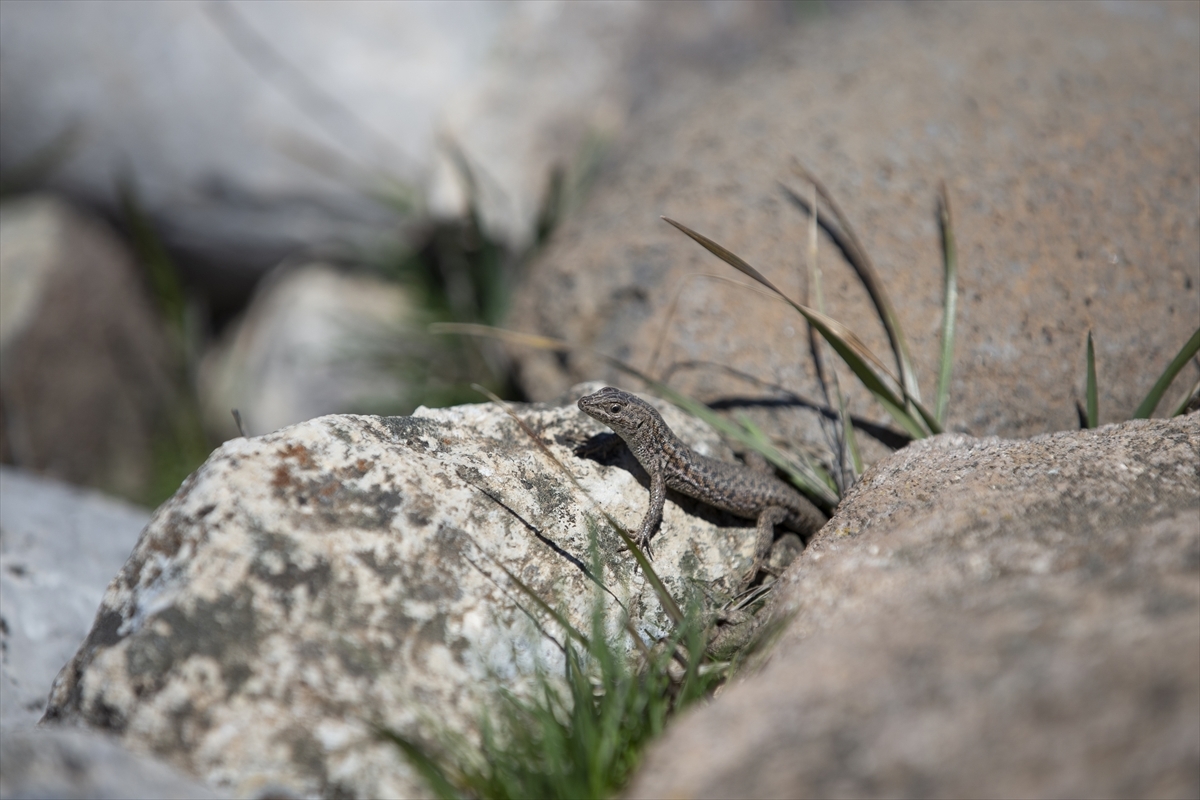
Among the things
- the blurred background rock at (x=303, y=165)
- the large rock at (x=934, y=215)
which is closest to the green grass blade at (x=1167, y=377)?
the large rock at (x=934, y=215)

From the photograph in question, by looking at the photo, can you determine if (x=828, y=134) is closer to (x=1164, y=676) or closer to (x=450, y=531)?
(x=450, y=531)

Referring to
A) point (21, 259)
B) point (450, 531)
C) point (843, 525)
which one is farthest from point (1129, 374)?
point (21, 259)

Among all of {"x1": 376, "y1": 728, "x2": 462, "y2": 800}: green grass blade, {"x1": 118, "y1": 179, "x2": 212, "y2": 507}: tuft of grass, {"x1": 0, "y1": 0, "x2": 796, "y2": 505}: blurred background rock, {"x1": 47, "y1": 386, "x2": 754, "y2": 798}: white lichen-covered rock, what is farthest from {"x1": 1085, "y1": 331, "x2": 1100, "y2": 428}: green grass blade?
{"x1": 118, "y1": 179, "x2": 212, "y2": 507}: tuft of grass

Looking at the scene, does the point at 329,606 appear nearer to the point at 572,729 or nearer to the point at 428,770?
the point at 428,770

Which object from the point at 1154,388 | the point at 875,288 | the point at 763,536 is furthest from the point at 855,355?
the point at 1154,388

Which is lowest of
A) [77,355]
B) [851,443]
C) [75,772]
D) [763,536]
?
[763,536]

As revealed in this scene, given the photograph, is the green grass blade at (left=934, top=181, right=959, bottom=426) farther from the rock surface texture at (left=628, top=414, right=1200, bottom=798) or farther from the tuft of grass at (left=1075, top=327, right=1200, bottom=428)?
the rock surface texture at (left=628, top=414, right=1200, bottom=798)

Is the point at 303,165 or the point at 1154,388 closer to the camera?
the point at 1154,388
